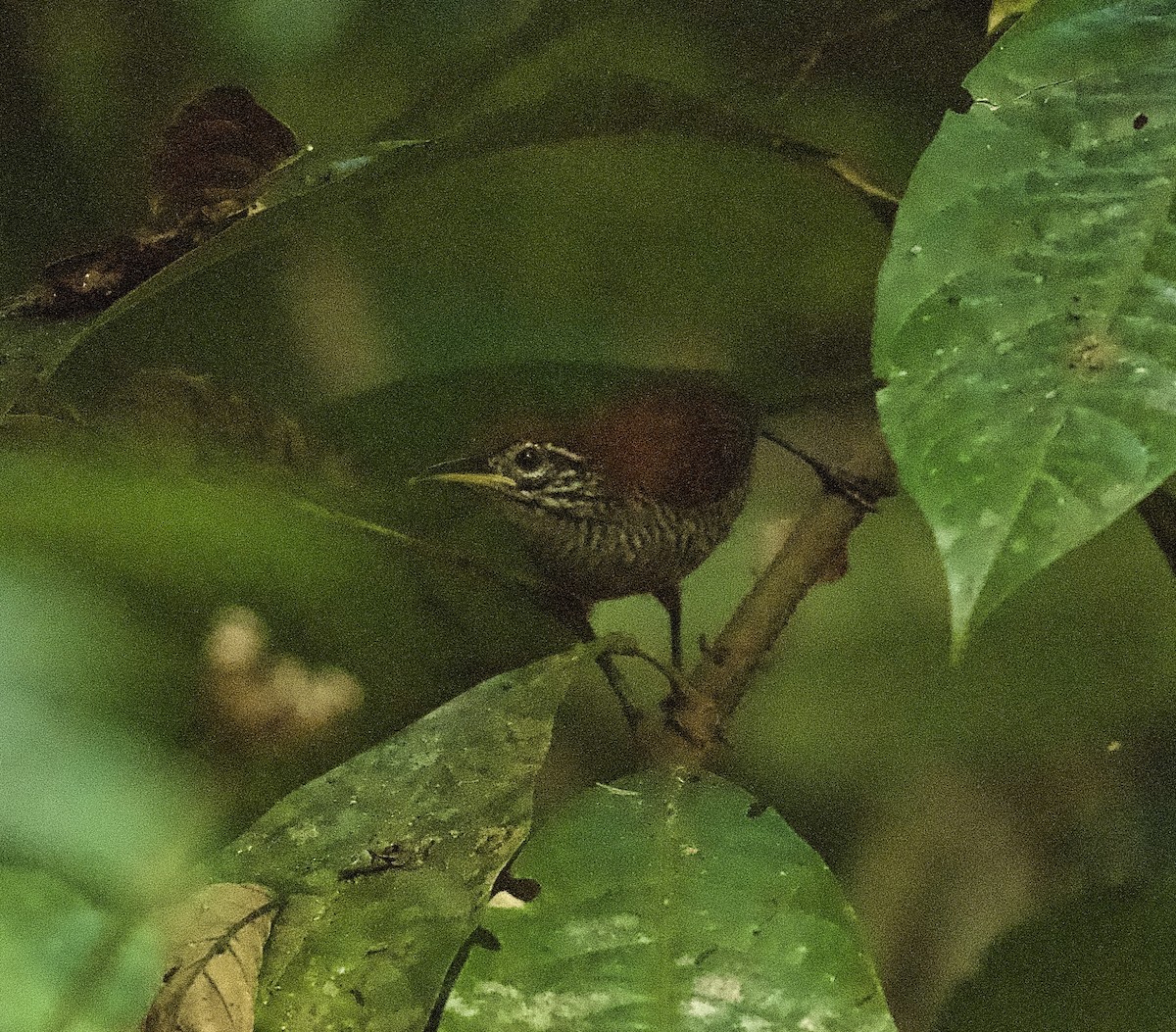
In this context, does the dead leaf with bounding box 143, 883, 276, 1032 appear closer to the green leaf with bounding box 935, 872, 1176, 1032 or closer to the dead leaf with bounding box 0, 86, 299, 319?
the dead leaf with bounding box 0, 86, 299, 319

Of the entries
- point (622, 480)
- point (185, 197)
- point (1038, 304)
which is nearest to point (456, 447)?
point (622, 480)

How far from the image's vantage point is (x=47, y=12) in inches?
36.5

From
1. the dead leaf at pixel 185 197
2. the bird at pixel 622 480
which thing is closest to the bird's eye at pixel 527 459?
the bird at pixel 622 480

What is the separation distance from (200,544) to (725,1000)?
0.39 metres

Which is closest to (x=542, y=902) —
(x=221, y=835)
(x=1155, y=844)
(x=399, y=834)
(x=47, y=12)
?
(x=399, y=834)

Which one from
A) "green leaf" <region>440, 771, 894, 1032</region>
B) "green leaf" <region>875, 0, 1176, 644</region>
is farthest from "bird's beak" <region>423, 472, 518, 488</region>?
"green leaf" <region>875, 0, 1176, 644</region>

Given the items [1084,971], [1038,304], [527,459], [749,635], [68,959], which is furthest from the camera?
[527,459]

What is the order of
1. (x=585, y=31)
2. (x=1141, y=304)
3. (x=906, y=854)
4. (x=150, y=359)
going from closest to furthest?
(x=1141, y=304), (x=150, y=359), (x=585, y=31), (x=906, y=854)

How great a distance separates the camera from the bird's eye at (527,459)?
0.92 metres

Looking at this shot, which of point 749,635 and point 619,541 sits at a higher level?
point 619,541

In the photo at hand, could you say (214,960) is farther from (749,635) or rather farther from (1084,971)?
(1084,971)

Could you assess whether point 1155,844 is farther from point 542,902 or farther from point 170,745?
point 170,745

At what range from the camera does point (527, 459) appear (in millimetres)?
923

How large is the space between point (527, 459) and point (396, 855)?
0.45m
